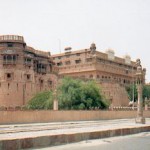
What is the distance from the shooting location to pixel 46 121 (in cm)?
2934

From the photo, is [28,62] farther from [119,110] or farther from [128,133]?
[128,133]

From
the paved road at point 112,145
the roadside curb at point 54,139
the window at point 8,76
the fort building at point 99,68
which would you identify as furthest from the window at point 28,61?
the paved road at point 112,145

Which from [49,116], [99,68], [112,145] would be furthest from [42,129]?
[99,68]

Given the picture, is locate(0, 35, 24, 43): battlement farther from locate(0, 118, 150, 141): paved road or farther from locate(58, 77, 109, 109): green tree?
locate(0, 118, 150, 141): paved road

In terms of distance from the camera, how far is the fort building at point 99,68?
2803 inches

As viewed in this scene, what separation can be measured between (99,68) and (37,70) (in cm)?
1845

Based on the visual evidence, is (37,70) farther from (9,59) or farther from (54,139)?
(54,139)

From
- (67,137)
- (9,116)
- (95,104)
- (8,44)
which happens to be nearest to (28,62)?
(8,44)

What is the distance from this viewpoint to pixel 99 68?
2904 inches

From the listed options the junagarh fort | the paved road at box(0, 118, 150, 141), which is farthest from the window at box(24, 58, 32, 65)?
the paved road at box(0, 118, 150, 141)

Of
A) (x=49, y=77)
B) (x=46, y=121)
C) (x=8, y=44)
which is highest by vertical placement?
(x=8, y=44)

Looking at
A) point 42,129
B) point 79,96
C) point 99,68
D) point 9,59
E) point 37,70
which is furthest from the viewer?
point 99,68

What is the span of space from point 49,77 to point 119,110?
20234 millimetres

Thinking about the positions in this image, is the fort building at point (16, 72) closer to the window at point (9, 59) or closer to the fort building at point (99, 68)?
the window at point (9, 59)
